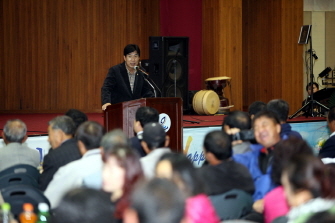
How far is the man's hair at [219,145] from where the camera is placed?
277cm

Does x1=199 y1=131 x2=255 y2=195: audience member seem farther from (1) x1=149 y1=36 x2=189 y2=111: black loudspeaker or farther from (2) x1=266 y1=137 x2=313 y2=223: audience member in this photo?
(1) x1=149 y1=36 x2=189 y2=111: black loudspeaker

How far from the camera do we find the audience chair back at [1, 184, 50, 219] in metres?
2.46

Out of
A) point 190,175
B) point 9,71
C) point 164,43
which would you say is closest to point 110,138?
point 190,175

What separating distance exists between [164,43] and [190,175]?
571 centimetres

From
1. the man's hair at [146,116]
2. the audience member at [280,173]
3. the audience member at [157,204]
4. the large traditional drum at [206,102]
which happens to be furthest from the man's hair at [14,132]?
the large traditional drum at [206,102]

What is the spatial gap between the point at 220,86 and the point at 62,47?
2.97m

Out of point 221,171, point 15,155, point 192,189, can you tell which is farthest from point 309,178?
point 15,155

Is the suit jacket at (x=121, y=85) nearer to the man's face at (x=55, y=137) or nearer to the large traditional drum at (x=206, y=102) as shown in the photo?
the man's face at (x=55, y=137)

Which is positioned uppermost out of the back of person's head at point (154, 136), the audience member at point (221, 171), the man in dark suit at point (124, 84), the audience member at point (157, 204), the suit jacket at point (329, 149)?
the man in dark suit at point (124, 84)

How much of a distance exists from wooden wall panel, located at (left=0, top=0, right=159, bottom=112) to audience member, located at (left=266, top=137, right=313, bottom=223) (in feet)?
23.0

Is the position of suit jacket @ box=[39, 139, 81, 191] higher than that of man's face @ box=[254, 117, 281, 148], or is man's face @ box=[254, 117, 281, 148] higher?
man's face @ box=[254, 117, 281, 148]

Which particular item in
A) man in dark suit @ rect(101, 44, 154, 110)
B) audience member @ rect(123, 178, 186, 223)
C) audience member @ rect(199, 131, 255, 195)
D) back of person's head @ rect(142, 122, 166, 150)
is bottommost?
audience member @ rect(199, 131, 255, 195)

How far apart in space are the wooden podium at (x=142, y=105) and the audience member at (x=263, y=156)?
1477 mm

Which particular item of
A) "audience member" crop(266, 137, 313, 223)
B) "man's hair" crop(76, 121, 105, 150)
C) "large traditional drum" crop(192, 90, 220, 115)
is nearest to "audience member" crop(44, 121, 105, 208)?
"man's hair" crop(76, 121, 105, 150)
